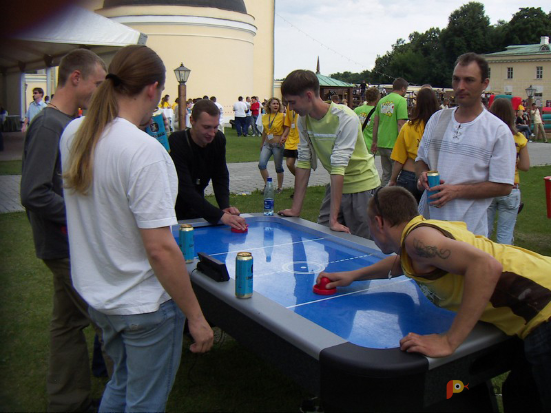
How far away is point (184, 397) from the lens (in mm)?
3332

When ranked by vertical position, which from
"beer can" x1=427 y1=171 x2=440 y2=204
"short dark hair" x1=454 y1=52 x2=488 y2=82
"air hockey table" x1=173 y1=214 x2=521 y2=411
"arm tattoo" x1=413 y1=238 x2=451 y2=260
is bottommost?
"air hockey table" x1=173 y1=214 x2=521 y2=411

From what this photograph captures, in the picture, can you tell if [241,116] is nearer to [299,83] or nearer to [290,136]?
[290,136]

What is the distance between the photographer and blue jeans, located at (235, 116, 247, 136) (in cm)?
2402

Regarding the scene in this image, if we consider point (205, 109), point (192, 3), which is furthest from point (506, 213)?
point (192, 3)

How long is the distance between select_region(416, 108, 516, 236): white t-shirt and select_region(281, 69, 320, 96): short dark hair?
1.08 metres

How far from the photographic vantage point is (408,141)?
5.62 meters

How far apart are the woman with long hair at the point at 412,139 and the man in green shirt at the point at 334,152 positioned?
125 centimetres

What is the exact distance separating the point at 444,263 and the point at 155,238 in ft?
3.69

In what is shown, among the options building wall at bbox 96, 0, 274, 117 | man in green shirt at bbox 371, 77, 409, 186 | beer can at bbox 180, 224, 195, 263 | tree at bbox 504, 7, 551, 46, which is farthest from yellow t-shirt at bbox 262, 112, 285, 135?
tree at bbox 504, 7, 551, 46

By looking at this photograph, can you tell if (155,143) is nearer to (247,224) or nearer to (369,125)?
(247,224)

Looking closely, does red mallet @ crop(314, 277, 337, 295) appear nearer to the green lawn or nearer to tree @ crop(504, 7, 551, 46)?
the green lawn

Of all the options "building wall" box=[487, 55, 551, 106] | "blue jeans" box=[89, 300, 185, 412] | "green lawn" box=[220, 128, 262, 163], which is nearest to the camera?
"blue jeans" box=[89, 300, 185, 412]

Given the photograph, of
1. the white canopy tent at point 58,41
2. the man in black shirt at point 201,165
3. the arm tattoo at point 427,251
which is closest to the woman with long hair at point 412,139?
the man in black shirt at point 201,165

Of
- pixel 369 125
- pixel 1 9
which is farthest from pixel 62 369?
pixel 369 125
